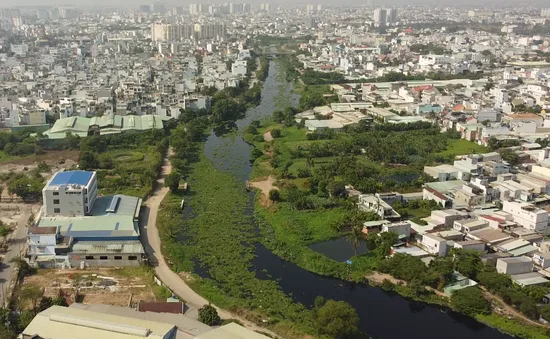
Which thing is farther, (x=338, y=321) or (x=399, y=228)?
(x=399, y=228)

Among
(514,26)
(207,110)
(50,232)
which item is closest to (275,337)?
(50,232)

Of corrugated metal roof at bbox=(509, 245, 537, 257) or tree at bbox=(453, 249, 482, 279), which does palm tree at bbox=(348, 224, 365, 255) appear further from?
corrugated metal roof at bbox=(509, 245, 537, 257)

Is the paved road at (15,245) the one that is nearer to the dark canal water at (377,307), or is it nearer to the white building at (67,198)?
the white building at (67,198)

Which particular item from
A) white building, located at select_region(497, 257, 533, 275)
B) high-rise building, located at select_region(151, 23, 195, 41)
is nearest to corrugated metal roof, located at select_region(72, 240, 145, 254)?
white building, located at select_region(497, 257, 533, 275)

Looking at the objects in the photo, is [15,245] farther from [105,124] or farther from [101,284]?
[105,124]

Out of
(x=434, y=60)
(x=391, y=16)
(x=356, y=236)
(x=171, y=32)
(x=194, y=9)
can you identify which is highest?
(x=194, y=9)

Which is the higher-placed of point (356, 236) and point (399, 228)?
point (399, 228)

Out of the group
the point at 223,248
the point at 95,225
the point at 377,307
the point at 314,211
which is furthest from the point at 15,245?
the point at 377,307
